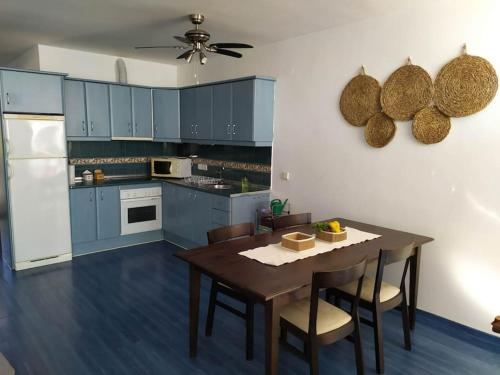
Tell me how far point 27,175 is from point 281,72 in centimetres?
295

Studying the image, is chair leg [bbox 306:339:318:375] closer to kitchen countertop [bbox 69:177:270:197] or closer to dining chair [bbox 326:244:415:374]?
dining chair [bbox 326:244:415:374]

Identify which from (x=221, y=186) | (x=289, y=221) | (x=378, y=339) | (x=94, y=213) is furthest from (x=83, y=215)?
(x=378, y=339)

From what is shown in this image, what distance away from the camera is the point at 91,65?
4777 millimetres

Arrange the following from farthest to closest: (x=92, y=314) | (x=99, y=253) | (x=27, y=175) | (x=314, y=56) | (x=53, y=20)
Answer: (x=99, y=253), (x=27, y=175), (x=314, y=56), (x=53, y=20), (x=92, y=314)

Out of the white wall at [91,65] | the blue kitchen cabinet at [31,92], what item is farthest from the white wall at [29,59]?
the blue kitchen cabinet at [31,92]

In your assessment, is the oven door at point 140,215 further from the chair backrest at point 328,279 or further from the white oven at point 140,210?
the chair backrest at point 328,279

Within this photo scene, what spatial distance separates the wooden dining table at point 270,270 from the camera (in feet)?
6.18

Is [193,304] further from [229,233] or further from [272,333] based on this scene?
[272,333]

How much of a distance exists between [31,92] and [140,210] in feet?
6.10

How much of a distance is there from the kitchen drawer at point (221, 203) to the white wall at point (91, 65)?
2.20m

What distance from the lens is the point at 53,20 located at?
345 centimetres

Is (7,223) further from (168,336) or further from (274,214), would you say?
(274,214)

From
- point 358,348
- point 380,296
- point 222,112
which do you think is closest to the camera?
point 358,348

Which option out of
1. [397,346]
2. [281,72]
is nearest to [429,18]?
[281,72]
